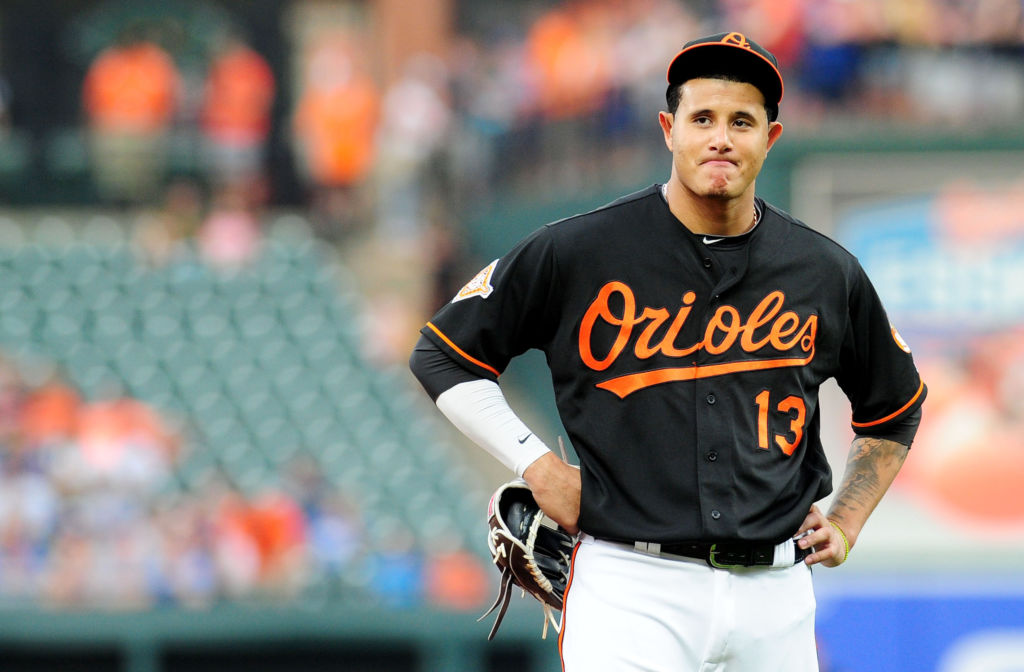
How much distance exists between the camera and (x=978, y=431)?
8.91 metres

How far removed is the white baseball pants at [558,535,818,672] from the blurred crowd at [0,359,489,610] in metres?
5.46

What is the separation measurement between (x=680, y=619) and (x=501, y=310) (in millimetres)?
665

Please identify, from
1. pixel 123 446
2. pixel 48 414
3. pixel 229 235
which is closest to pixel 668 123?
pixel 123 446

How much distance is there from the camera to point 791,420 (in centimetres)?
296

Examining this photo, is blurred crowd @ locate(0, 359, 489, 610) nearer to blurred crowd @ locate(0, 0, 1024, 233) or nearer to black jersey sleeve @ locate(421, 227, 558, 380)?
blurred crowd @ locate(0, 0, 1024, 233)

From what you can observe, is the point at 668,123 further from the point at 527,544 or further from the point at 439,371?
the point at 527,544

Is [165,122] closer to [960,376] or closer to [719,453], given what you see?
[960,376]

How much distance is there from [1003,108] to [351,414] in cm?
452

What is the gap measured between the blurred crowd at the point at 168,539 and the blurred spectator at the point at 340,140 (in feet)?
14.0

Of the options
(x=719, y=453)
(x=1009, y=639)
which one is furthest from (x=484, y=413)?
(x=1009, y=639)

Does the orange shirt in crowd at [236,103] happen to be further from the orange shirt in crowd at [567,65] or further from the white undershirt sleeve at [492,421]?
the white undershirt sleeve at [492,421]

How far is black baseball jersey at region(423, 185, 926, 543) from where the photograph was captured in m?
2.89

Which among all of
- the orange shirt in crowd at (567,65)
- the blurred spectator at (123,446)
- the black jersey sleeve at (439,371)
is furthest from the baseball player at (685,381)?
the orange shirt in crowd at (567,65)

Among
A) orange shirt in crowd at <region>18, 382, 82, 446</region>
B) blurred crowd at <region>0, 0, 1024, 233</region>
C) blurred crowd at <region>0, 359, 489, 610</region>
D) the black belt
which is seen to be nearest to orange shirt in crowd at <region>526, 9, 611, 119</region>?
blurred crowd at <region>0, 0, 1024, 233</region>
